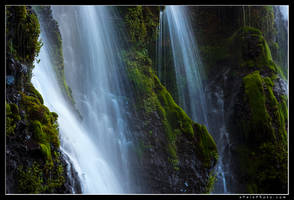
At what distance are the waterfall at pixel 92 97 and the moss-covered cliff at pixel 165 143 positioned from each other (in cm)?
54

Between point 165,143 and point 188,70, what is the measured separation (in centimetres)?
489

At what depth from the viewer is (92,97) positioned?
8.58 meters

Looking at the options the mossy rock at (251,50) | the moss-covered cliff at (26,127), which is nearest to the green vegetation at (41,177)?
the moss-covered cliff at (26,127)

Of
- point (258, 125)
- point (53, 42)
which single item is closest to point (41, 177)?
point (53, 42)

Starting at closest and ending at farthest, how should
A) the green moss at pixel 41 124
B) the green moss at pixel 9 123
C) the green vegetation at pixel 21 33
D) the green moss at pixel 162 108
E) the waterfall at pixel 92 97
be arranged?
the green moss at pixel 9 123 < the green moss at pixel 41 124 < the green vegetation at pixel 21 33 < the waterfall at pixel 92 97 < the green moss at pixel 162 108

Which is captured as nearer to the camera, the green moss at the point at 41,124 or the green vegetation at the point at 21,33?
the green moss at the point at 41,124

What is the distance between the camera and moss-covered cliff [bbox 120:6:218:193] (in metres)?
7.24

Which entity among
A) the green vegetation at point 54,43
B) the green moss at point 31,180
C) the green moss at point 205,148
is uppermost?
the green vegetation at point 54,43

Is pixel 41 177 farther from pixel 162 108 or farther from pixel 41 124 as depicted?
pixel 162 108

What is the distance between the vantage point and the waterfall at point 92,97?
5.89 metres

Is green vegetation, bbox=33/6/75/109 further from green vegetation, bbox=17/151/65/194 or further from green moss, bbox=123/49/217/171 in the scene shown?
green vegetation, bbox=17/151/65/194

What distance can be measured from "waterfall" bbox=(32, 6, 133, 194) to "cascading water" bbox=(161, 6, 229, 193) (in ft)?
8.65

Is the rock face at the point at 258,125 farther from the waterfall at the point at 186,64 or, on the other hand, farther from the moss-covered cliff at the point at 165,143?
the moss-covered cliff at the point at 165,143
